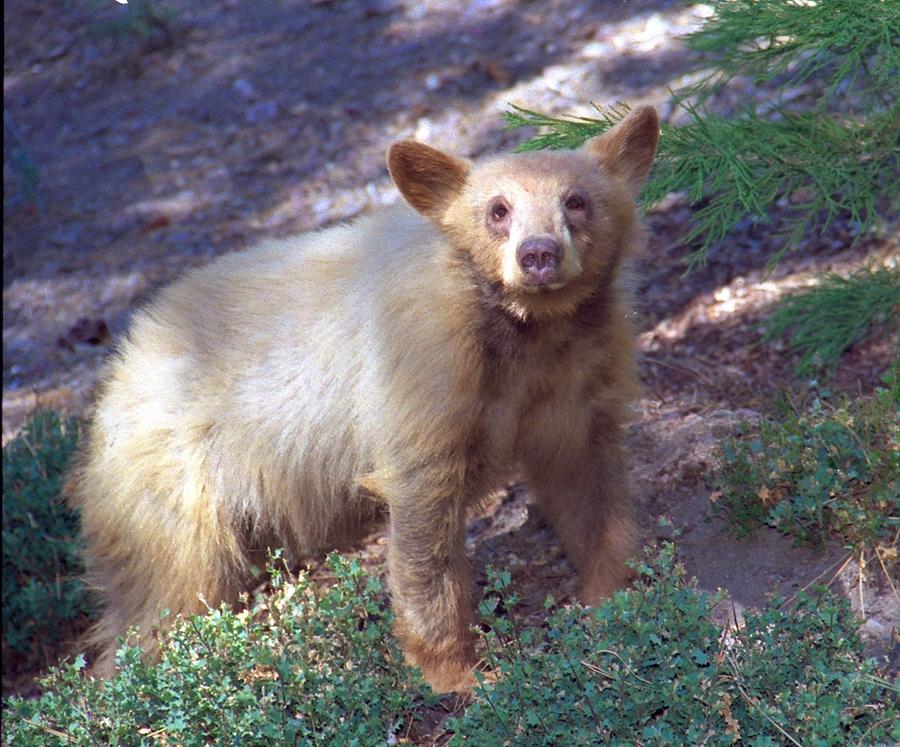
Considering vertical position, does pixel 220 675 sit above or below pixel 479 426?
below

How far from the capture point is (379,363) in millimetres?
3855

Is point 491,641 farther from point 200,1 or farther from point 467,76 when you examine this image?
point 200,1

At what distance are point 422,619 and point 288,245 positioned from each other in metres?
1.59

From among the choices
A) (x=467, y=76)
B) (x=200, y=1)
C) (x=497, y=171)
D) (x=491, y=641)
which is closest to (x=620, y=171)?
(x=497, y=171)

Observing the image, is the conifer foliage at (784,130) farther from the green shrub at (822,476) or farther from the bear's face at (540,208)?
the green shrub at (822,476)

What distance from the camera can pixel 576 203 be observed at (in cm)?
366

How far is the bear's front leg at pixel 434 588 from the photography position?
3793 millimetres

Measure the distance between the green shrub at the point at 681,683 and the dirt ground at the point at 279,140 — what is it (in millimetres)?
2130

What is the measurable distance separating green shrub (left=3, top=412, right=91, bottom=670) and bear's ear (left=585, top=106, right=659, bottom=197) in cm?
320

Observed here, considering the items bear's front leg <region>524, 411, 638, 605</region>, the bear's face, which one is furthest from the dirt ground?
the bear's face

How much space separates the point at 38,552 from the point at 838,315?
13.6ft

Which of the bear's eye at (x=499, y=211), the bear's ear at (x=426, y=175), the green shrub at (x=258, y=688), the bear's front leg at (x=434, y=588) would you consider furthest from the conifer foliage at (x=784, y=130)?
the green shrub at (x=258, y=688)

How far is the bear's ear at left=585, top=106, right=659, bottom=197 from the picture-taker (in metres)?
3.89

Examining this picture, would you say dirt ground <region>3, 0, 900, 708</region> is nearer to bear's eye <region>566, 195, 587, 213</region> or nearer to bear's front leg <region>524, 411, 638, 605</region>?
bear's front leg <region>524, 411, 638, 605</region>
